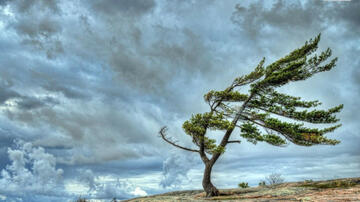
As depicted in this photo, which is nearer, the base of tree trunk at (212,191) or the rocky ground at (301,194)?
the rocky ground at (301,194)

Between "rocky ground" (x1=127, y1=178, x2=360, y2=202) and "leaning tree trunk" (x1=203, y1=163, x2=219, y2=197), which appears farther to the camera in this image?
"leaning tree trunk" (x1=203, y1=163, x2=219, y2=197)

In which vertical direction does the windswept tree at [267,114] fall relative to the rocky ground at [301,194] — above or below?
above

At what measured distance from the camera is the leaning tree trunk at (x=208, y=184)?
19.6m

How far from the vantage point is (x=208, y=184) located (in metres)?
19.9

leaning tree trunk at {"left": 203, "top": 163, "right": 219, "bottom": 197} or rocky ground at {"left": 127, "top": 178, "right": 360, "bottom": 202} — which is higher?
→ leaning tree trunk at {"left": 203, "top": 163, "right": 219, "bottom": 197}

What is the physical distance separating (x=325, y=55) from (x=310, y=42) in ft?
4.94

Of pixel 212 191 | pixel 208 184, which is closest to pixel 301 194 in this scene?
pixel 212 191

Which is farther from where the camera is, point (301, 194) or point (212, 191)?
point (212, 191)

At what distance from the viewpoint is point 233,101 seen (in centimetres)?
2175

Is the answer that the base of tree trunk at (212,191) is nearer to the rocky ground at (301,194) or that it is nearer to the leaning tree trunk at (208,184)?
the leaning tree trunk at (208,184)

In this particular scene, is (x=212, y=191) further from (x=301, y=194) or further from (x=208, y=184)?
(x=301, y=194)

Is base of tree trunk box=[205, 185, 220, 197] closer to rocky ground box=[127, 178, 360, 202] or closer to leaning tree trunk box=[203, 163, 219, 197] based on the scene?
leaning tree trunk box=[203, 163, 219, 197]

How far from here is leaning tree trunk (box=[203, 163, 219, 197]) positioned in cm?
1959

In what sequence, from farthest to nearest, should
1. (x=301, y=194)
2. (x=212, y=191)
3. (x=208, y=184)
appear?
(x=208, y=184), (x=212, y=191), (x=301, y=194)
